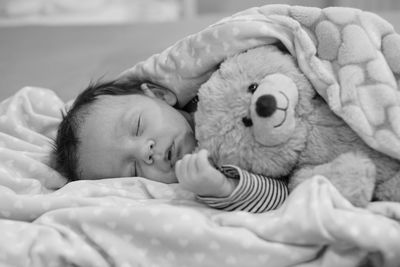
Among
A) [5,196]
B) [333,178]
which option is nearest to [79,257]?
[5,196]

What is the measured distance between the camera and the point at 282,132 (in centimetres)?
80

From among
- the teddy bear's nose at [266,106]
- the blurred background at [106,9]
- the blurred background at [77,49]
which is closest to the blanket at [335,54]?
the teddy bear's nose at [266,106]

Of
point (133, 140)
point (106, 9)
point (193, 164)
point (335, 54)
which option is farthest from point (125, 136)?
point (106, 9)

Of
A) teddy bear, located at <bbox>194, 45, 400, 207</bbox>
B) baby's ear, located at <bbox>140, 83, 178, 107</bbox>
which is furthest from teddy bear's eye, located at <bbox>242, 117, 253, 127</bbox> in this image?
baby's ear, located at <bbox>140, 83, 178, 107</bbox>

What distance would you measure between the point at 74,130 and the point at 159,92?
0.19m

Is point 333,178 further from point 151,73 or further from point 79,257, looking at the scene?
point 151,73

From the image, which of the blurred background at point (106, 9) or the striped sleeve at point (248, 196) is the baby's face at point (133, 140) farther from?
the blurred background at point (106, 9)

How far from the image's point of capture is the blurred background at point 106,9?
274cm

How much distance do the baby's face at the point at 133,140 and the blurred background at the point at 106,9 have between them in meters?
1.85

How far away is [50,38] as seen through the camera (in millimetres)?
1989

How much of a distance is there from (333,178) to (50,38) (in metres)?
1.50

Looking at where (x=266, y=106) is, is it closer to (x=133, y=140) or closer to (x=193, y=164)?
(x=193, y=164)

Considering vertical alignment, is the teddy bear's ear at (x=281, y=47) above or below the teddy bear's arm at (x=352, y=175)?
above

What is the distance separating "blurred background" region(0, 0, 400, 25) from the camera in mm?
2740
